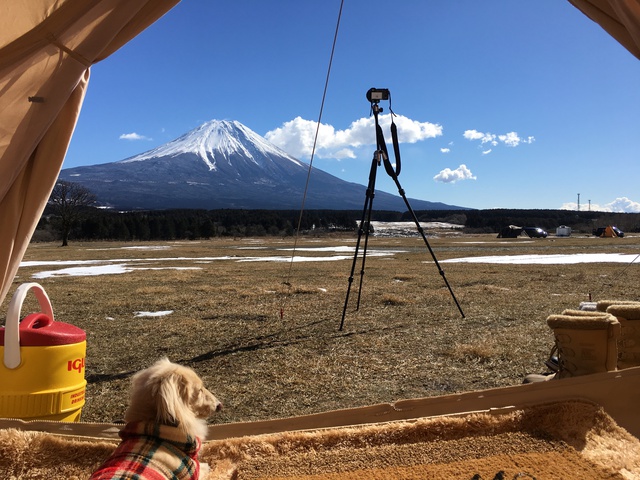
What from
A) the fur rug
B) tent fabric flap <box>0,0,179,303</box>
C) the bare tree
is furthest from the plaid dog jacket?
the bare tree

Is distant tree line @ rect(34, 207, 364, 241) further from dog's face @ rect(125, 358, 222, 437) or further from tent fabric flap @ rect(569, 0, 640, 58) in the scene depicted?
dog's face @ rect(125, 358, 222, 437)

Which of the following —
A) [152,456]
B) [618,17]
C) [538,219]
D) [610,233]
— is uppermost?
[538,219]

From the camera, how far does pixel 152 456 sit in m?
2.02

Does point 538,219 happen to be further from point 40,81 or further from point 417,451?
point 40,81

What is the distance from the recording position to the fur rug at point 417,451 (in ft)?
8.24

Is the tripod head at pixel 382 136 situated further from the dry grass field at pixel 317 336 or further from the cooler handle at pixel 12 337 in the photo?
the cooler handle at pixel 12 337

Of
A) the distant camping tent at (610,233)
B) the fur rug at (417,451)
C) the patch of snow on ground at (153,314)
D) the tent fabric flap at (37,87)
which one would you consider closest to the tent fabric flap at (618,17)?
the fur rug at (417,451)

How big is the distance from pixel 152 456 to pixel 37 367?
50.8 inches

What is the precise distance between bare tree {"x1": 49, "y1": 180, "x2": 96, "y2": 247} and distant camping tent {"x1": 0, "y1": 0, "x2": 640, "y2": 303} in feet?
140

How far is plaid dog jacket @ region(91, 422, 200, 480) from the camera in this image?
6.19 feet

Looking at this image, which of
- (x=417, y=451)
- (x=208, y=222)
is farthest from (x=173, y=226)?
(x=417, y=451)

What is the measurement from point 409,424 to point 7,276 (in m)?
2.57

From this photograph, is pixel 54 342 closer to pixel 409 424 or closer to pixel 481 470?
pixel 409 424

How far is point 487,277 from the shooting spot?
44.3 feet
